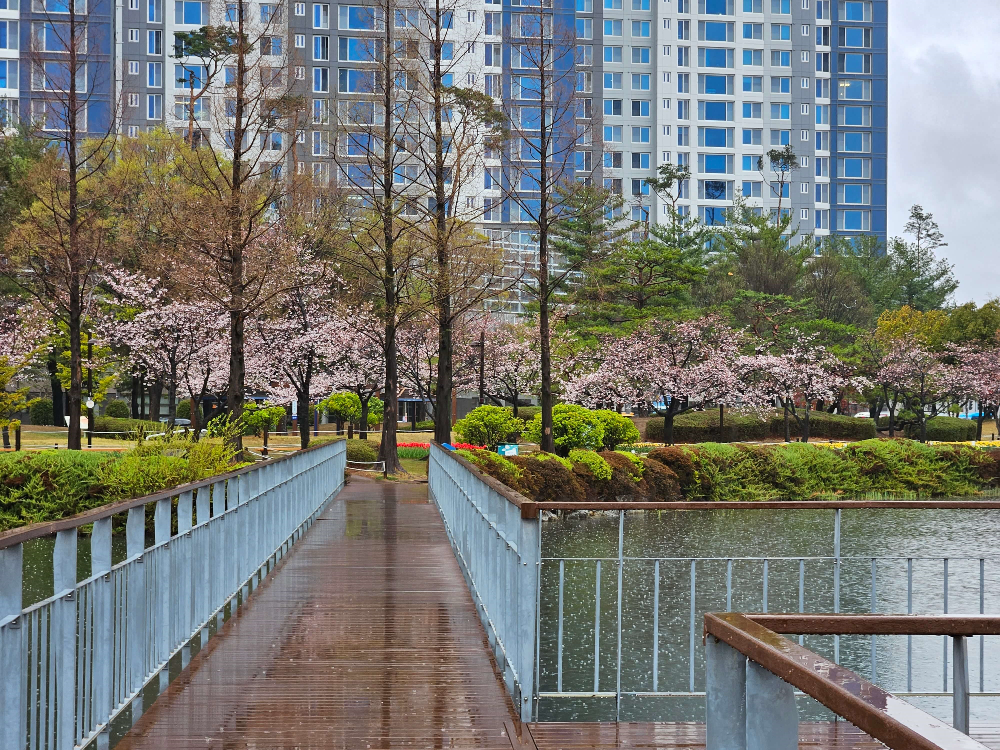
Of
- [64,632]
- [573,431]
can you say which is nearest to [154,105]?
[573,431]

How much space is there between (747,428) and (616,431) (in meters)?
19.0

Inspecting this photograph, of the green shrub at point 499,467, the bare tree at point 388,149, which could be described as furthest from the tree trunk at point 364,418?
the green shrub at point 499,467

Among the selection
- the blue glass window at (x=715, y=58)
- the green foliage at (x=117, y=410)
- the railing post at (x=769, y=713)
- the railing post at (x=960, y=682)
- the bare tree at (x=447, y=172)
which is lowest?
the green foliage at (x=117, y=410)

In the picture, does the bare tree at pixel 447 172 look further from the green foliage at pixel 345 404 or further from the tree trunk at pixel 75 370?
the green foliage at pixel 345 404

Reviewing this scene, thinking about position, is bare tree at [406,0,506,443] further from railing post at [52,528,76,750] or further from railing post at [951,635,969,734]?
railing post at [951,635,969,734]

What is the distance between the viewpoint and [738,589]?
16469 millimetres

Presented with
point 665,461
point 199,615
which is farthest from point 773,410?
point 199,615

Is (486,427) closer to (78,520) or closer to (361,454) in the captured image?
(361,454)

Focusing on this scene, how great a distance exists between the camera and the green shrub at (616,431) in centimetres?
3406

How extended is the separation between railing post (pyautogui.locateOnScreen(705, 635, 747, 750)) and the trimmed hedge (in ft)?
155

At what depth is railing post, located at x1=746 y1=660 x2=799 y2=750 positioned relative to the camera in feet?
6.82

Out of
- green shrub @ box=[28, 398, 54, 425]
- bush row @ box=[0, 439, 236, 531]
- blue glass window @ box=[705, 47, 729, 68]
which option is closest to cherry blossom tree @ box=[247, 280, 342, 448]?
green shrub @ box=[28, 398, 54, 425]

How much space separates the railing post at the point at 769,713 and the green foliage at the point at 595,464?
2375cm

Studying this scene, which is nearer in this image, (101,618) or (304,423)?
(101,618)
